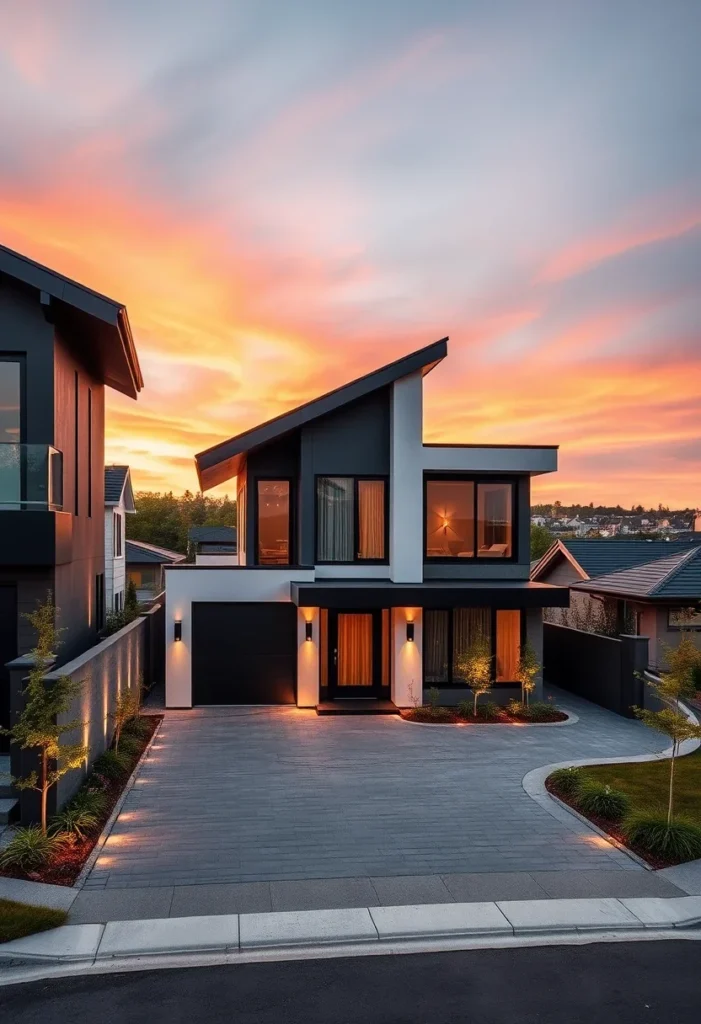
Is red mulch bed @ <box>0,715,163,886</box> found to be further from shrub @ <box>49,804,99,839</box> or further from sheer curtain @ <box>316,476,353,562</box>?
sheer curtain @ <box>316,476,353,562</box>

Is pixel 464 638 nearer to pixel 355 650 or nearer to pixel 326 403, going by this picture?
pixel 355 650

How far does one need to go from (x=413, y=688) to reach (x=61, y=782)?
29.4 ft

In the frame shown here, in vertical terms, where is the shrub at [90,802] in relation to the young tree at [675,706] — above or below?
below

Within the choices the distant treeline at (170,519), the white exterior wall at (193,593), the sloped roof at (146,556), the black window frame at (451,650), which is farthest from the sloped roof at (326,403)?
the distant treeline at (170,519)

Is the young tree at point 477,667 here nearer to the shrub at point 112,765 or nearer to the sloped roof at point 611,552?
the shrub at point 112,765

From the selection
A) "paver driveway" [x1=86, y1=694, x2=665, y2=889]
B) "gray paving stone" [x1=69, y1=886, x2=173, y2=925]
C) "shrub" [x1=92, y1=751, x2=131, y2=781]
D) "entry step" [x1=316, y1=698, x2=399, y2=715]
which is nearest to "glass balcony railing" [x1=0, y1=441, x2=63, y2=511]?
"shrub" [x1=92, y1=751, x2=131, y2=781]

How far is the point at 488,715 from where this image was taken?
1545 cm

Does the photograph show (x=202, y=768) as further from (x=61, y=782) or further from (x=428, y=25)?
(x=428, y=25)

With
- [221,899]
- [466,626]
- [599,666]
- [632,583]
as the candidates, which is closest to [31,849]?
[221,899]

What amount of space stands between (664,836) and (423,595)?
777 cm

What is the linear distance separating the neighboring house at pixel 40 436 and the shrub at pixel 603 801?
8.03 m

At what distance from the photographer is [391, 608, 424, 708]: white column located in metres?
16.0

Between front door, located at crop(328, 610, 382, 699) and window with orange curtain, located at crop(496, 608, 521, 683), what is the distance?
292 cm

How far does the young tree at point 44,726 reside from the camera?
792 centimetres
